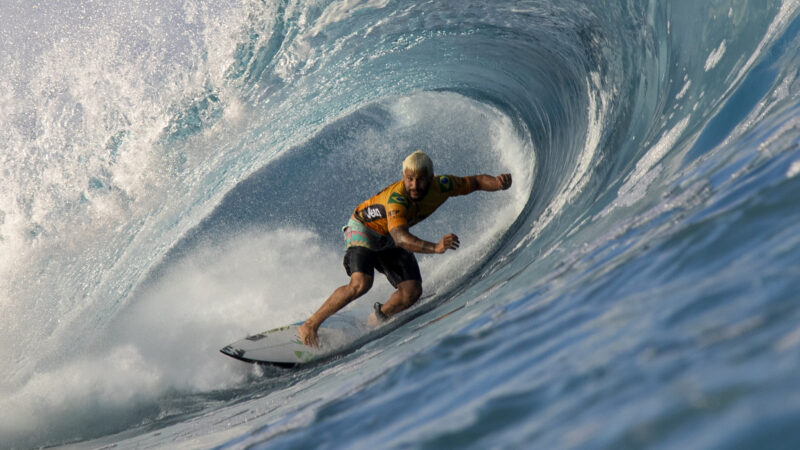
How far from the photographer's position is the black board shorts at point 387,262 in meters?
6.28

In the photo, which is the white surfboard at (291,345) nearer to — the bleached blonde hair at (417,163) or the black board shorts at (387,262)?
the black board shorts at (387,262)

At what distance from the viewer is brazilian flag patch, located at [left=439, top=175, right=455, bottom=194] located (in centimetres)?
614

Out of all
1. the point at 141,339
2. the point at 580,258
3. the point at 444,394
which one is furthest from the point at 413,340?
the point at 141,339

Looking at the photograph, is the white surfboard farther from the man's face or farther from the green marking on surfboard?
the man's face

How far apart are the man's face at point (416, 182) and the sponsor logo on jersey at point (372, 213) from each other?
0.41 m

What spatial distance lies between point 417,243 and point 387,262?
93cm

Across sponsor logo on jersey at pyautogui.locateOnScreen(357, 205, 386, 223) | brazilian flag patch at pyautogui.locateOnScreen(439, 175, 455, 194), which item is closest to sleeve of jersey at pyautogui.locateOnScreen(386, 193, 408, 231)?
sponsor logo on jersey at pyautogui.locateOnScreen(357, 205, 386, 223)

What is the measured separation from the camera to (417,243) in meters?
5.59

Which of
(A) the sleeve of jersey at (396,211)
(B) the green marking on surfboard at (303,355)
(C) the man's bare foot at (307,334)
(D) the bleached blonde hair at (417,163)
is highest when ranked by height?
(D) the bleached blonde hair at (417,163)

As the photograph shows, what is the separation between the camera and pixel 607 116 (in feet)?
22.7

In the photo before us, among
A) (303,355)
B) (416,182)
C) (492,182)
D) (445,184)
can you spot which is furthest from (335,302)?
(492,182)

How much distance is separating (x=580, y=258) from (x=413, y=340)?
1.31 m

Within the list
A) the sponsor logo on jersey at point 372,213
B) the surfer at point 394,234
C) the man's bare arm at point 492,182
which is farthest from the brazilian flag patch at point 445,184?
the sponsor logo on jersey at point 372,213

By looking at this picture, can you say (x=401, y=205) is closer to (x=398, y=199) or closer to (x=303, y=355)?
(x=398, y=199)
